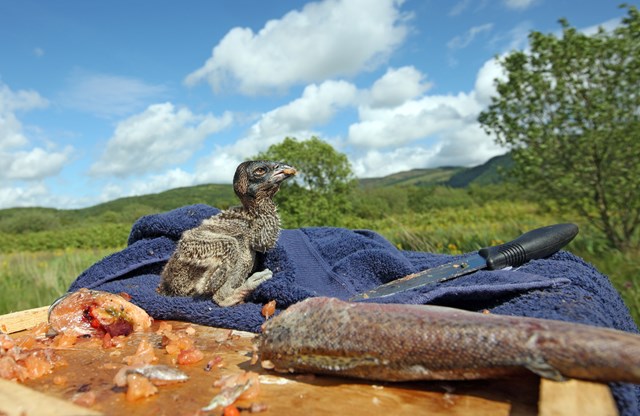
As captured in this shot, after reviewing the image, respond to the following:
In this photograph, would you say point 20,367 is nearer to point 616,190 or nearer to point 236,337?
point 236,337

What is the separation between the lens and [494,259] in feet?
7.94

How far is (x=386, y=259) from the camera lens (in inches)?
110

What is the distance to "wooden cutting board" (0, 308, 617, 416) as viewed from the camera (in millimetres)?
1044

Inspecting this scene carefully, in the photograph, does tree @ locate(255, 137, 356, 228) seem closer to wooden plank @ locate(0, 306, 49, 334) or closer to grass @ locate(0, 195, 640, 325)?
Result: grass @ locate(0, 195, 640, 325)

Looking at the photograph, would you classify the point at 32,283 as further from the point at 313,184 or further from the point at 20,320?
the point at 313,184

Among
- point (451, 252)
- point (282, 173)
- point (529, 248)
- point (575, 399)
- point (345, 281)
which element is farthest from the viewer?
point (451, 252)

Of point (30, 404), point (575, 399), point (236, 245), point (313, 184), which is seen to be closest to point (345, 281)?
point (236, 245)

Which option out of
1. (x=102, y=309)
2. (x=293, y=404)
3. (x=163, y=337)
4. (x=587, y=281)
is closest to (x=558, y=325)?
(x=293, y=404)

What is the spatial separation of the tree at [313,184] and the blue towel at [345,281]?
967cm

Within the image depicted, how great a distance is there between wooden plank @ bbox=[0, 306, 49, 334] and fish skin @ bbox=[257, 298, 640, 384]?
5.72 ft

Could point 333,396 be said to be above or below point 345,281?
below

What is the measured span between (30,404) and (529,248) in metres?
2.48

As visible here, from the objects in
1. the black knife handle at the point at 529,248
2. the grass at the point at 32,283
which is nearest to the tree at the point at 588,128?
the black knife handle at the point at 529,248

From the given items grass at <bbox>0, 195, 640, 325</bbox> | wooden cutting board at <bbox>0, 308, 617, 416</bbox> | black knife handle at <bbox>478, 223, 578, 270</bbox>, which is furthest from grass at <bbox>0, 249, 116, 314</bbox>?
black knife handle at <bbox>478, 223, 578, 270</bbox>
